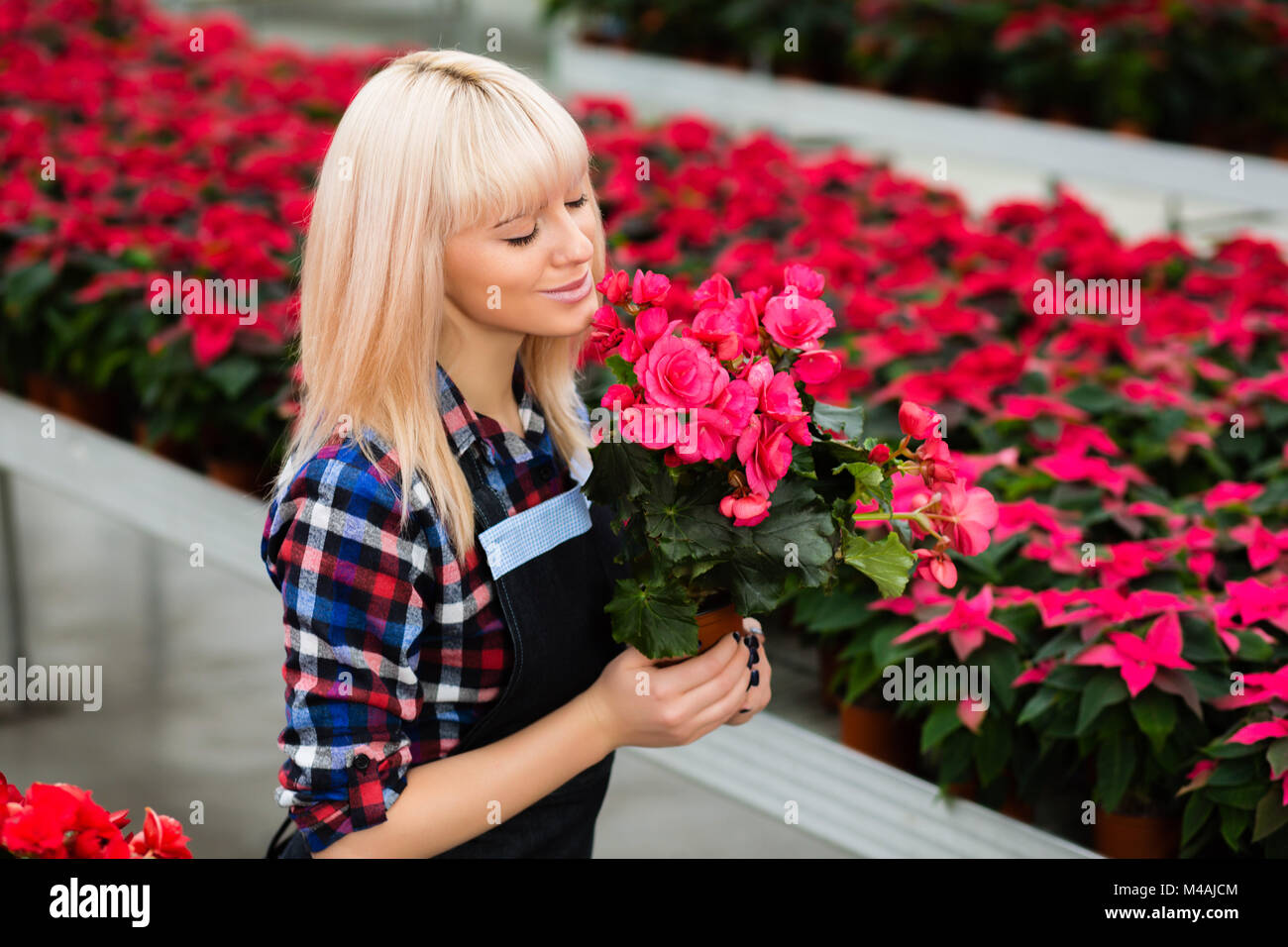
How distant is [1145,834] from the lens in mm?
1596

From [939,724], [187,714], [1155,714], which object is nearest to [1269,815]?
[1155,714]

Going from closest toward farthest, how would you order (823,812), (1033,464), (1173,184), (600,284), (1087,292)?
1. (600,284)
2. (823,812)
3. (1033,464)
4. (1087,292)
5. (1173,184)

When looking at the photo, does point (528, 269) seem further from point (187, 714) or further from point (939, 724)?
point (187, 714)

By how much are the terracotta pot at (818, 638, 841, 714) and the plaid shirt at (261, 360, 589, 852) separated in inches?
37.4

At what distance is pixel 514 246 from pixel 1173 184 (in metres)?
3.96

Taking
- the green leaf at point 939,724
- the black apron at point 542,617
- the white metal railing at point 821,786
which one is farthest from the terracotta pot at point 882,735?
the black apron at point 542,617

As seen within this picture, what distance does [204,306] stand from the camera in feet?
8.18

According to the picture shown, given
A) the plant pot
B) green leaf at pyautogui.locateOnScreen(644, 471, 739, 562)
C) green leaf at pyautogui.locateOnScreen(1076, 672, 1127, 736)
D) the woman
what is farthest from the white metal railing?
green leaf at pyautogui.locateOnScreen(644, 471, 739, 562)

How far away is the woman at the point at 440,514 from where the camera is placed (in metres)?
1.02

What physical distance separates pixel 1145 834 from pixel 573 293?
38.7 inches

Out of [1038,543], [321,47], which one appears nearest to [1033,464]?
[1038,543]

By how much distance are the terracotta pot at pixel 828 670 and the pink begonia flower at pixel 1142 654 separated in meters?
0.45

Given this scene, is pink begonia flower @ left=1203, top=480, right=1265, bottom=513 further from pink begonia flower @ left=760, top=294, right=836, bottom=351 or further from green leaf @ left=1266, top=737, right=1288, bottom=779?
pink begonia flower @ left=760, top=294, right=836, bottom=351

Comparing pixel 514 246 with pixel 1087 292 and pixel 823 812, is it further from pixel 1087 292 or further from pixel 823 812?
pixel 1087 292
